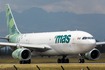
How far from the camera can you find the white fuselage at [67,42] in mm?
29344

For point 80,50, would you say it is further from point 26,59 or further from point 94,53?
point 26,59

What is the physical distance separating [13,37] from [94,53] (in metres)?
16.1

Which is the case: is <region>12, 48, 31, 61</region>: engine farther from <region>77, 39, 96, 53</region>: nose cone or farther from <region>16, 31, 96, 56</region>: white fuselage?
<region>77, 39, 96, 53</region>: nose cone

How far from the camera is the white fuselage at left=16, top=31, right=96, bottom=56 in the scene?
1155 inches

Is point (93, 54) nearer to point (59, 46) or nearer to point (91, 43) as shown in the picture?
point (59, 46)

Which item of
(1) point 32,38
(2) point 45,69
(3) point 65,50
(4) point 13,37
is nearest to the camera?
(2) point 45,69

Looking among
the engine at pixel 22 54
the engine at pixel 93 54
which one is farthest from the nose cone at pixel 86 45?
the engine at pixel 22 54

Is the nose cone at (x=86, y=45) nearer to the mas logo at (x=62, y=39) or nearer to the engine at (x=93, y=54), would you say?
the mas logo at (x=62, y=39)

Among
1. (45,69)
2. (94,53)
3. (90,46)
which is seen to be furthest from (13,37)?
(45,69)

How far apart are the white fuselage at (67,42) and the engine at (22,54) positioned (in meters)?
3.15

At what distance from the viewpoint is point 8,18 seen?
48.6 m

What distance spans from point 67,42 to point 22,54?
18.8ft

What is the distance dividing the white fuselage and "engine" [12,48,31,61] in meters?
3.15

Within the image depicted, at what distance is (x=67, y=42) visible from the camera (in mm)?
31125
